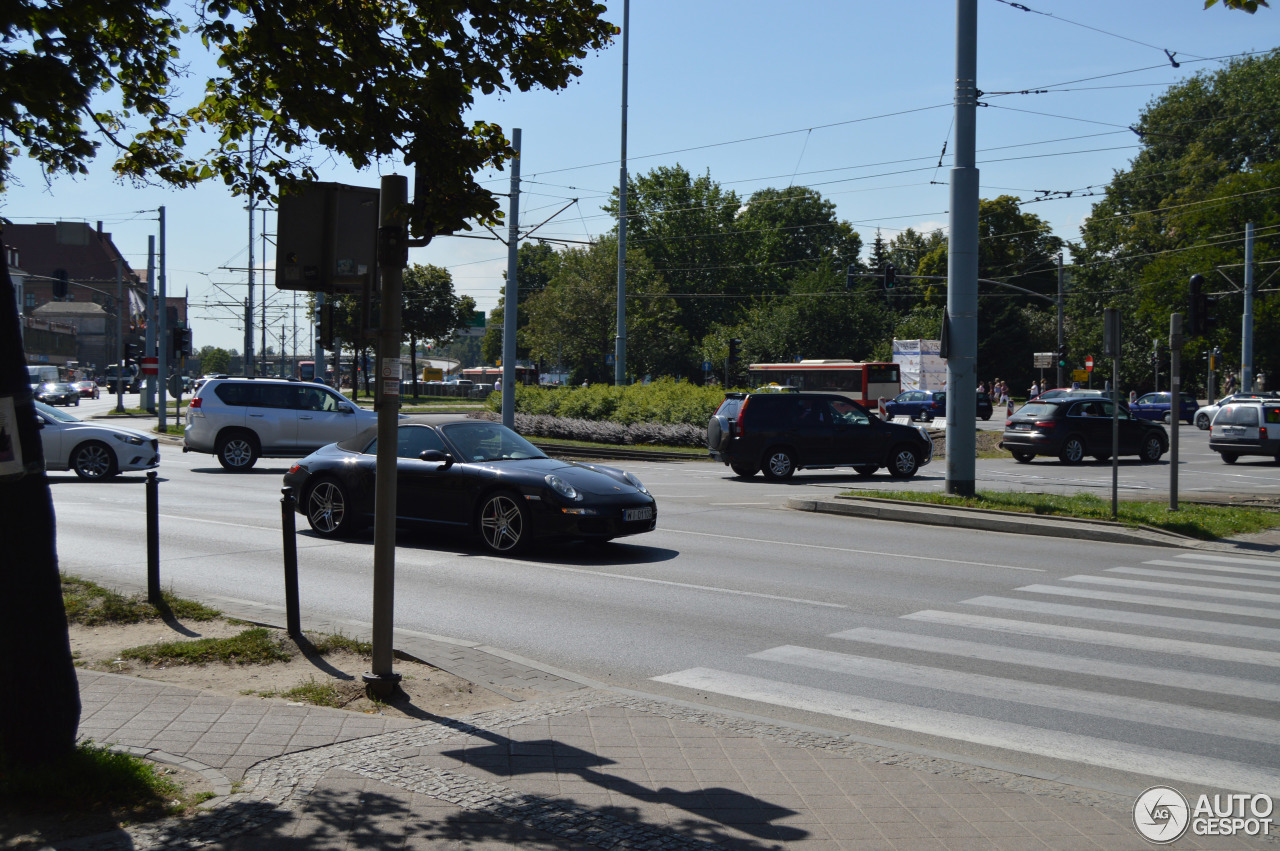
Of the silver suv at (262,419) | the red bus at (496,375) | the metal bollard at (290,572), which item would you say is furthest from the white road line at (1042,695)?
the red bus at (496,375)

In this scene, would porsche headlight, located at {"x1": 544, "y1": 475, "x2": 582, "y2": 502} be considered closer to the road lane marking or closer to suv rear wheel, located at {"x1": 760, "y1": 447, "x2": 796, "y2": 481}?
the road lane marking

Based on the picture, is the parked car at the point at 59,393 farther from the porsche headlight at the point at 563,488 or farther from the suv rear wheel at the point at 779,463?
the porsche headlight at the point at 563,488

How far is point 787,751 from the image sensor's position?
523 cm

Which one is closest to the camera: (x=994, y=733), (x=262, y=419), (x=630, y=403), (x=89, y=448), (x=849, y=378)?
(x=994, y=733)

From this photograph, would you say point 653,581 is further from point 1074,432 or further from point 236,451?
point 1074,432

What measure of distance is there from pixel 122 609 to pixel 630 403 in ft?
89.4

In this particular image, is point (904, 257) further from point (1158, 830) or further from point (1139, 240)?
point (1158, 830)

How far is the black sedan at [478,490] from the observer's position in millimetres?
11336

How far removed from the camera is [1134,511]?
50.0 ft

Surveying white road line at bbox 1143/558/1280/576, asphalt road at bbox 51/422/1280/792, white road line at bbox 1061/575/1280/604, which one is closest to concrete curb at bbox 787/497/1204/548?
asphalt road at bbox 51/422/1280/792

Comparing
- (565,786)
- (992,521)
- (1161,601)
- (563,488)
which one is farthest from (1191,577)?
(565,786)

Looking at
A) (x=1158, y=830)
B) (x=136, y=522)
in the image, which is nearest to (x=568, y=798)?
(x=1158, y=830)

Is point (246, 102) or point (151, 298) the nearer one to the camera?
point (246, 102)

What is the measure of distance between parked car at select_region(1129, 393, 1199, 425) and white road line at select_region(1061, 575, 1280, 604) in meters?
40.9
